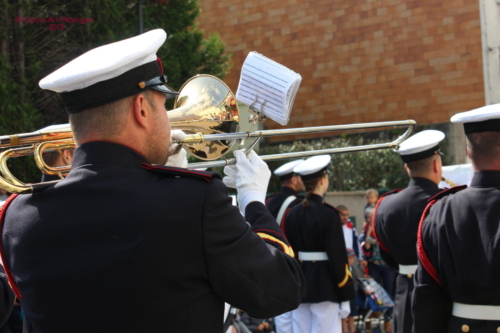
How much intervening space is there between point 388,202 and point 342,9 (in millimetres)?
10768

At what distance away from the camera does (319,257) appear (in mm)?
5422

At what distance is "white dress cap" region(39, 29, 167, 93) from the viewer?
1.51m

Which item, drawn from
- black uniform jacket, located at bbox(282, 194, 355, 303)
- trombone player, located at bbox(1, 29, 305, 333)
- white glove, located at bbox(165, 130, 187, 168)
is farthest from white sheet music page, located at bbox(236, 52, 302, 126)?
black uniform jacket, located at bbox(282, 194, 355, 303)

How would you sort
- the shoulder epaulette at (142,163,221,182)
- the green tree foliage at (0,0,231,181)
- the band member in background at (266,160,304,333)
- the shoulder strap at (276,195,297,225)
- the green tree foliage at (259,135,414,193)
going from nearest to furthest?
the shoulder epaulette at (142,163,221,182)
the band member in background at (266,160,304,333)
the shoulder strap at (276,195,297,225)
the green tree foliage at (0,0,231,181)
the green tree foliage at (259,135,414,193)

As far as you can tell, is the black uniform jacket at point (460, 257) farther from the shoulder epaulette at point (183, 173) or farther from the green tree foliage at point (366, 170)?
the green tree foliage at point (366, 170)

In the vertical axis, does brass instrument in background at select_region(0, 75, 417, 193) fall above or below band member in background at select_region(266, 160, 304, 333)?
above

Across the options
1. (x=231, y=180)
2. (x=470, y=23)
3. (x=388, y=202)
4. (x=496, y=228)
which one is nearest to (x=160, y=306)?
(x=231, y=180)

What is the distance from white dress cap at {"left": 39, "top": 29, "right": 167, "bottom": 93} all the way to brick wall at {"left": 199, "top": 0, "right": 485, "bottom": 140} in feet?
41.4

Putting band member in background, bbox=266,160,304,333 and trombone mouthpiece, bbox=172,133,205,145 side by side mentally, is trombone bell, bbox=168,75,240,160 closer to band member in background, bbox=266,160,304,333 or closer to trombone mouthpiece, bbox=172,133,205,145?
trombone mouthpiece, bbox=172,133,205,145

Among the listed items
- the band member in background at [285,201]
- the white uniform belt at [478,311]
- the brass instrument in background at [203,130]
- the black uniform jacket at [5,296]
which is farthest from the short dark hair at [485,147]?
the band member in background at [285,201]

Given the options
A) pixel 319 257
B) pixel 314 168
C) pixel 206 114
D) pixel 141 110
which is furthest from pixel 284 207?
pixel 141 110

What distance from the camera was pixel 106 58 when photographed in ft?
5.09

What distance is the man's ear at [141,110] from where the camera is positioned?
1.58m

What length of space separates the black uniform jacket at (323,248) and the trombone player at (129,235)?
3.71 meters
